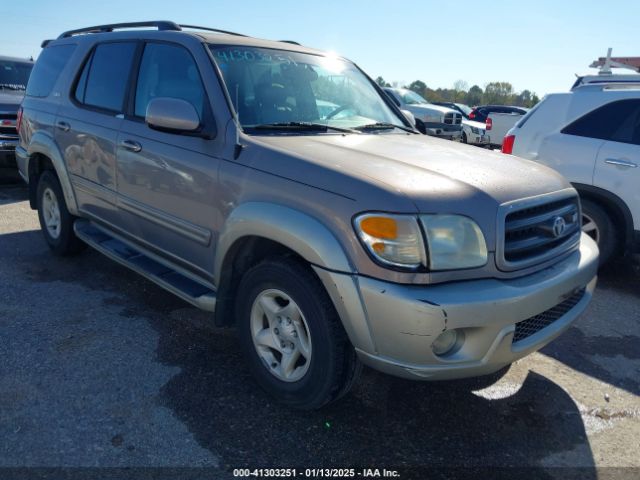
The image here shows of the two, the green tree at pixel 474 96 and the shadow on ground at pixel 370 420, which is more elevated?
the green tree at pixel 474 96

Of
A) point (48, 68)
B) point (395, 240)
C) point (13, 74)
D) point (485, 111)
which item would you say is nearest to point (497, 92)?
point (485, 111)

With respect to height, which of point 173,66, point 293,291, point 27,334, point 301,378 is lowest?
point 27,334

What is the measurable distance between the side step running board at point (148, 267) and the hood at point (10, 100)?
180 inches

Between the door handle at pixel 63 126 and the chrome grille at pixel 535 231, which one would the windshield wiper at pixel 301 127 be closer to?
the chrome grille at pixel 535 231

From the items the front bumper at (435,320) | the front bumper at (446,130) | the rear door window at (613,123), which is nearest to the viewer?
the front bumper at (435,320)

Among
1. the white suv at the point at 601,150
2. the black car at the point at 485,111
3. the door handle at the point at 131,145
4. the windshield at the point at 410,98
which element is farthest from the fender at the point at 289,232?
the black car at the point at 485,111

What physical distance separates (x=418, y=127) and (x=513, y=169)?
5.59ft

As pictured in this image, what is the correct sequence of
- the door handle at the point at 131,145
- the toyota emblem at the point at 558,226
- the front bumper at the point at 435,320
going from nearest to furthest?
the front bumper at the point at 435,320 → the toyota emblem at the point at 558,226 → the door handle at the point at 131,145

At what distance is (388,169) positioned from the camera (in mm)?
2539

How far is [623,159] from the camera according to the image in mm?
4875

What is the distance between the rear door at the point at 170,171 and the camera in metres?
3.05

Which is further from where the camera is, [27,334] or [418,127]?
[418,127]

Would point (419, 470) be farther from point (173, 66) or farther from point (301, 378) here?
point (173, 66)

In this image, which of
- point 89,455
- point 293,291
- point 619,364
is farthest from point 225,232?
point 619,364
